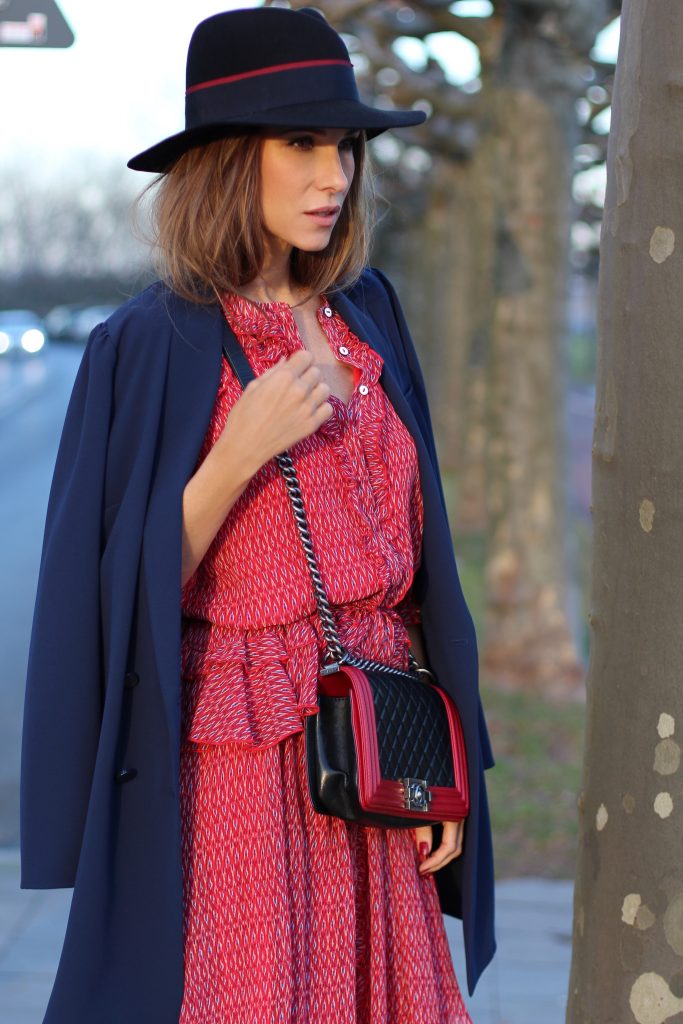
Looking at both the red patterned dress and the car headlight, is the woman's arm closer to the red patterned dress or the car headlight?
the red patterned dress

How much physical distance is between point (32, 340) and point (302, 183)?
1504 inches

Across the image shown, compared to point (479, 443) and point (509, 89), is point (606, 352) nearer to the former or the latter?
point (509, 89)

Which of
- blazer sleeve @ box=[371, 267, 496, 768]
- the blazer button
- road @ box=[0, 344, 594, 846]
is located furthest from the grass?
the blazer button

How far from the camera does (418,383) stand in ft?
8.16

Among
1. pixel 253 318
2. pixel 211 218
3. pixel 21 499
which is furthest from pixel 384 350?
pixel 21 499

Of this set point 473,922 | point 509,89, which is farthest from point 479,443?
point 473,922

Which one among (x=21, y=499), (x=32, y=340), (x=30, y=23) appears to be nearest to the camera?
(x=30, y=23)

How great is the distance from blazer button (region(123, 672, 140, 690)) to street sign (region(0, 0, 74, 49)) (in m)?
1.79

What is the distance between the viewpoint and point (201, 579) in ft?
7.18

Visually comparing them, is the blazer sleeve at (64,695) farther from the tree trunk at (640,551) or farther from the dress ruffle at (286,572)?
the tree trunk at (640,551)

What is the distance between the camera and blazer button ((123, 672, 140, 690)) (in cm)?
207

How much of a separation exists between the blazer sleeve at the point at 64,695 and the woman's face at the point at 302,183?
0.49 metres

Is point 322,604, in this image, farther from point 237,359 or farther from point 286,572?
point 237,359

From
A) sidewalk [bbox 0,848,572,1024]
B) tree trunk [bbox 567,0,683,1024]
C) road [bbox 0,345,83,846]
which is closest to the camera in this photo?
tree trunk [bbox 567,0,683,1024]
